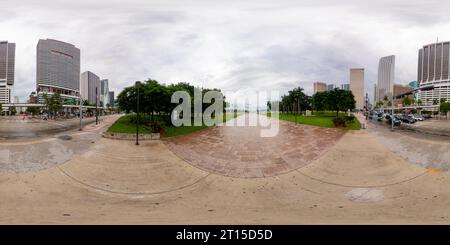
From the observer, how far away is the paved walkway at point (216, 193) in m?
5.57

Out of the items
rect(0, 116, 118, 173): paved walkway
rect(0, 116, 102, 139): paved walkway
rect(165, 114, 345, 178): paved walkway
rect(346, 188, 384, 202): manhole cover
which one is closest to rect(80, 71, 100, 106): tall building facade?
rect(0, 116, 102, 139): paved walkway

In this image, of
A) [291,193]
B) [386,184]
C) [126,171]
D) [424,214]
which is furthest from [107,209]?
[386,184]

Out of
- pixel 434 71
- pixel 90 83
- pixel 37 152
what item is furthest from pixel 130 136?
pixel 434 71

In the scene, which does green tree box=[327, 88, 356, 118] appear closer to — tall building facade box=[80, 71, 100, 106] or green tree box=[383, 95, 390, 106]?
tall building facade box=[80, 71, 100, 106]

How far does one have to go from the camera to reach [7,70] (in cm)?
5300

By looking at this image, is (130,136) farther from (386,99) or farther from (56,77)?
(386,99)

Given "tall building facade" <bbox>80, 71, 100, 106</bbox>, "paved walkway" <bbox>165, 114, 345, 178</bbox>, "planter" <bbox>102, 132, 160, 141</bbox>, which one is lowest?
"paved walkway" <bbox>165, 114, 345, 178</bbox>

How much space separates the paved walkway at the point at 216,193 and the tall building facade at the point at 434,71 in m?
119

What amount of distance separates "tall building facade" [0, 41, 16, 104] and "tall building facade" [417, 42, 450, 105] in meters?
130

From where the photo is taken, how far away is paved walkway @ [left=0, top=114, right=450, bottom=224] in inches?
219

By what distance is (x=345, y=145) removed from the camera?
12.9 meters

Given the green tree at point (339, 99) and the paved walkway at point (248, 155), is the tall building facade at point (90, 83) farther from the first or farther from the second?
the green tree at point (339, 99)

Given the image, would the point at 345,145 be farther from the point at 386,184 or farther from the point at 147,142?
the point at 147,142

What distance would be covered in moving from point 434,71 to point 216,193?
464 ft
